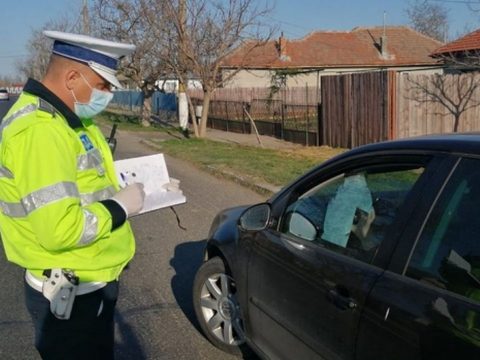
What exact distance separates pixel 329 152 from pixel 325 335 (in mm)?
13728

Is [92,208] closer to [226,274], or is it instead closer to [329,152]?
[226,274]

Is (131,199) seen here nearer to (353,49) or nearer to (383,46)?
(353,49)

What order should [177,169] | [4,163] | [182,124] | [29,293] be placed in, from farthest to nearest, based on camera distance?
[182,124], [177,169], [29,293], [4,163]

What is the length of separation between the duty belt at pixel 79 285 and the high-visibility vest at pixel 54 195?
0.09 feet

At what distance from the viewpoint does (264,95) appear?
85.4 feet

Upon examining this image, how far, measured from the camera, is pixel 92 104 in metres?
2.24

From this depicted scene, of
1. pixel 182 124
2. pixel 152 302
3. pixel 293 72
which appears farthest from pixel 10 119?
pixel 293 72

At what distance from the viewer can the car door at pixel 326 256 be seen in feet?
8.21

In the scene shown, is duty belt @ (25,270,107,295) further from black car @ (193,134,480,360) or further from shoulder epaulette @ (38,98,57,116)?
black car @ (193,134,480,360)

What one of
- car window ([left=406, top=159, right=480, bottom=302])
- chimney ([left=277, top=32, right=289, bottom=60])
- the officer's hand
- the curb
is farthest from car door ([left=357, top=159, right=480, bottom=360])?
chimney ([left=277, top=32, right=289, bottom=60])

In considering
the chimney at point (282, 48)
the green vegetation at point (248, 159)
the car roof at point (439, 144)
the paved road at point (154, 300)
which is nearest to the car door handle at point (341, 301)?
the car roof at point (439, 144)

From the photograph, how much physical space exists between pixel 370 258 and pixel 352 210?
18.6 inches

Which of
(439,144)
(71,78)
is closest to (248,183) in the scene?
(439,144)

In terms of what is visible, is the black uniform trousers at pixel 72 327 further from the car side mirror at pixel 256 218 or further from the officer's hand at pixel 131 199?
the car side mirror at pixel 256 218
